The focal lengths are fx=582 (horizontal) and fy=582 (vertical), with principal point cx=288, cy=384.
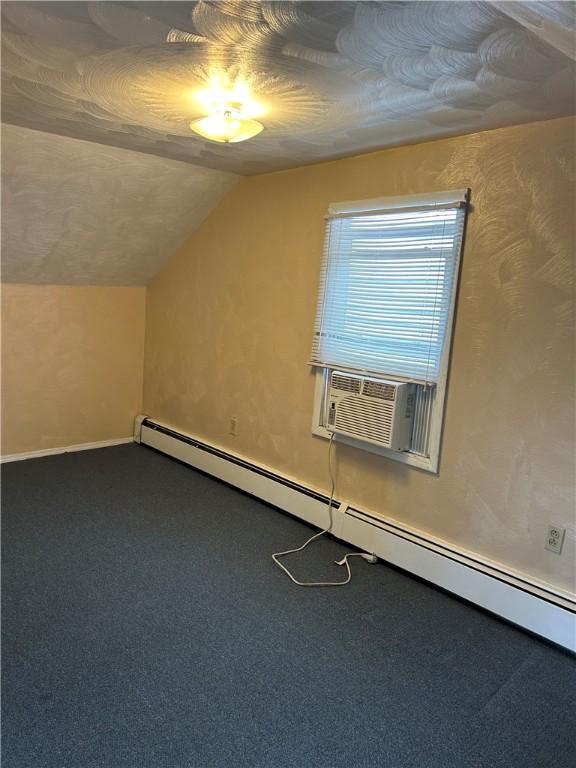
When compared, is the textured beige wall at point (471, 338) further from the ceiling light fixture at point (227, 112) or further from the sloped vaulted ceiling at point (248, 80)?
the ceiling light fixture at point (227, 112)

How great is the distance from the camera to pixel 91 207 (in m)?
3.56

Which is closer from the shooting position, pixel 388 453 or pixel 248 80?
pixel 248 80

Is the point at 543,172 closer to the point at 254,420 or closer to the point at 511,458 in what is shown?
the point at 511,458

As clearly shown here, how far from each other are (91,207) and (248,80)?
192 centimetres

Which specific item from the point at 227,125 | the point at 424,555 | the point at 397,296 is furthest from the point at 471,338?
the point at 227,125

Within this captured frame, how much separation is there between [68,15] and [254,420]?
2.60m

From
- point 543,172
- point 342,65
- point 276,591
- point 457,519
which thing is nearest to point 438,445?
point 457,519

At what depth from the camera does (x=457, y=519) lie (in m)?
2.78

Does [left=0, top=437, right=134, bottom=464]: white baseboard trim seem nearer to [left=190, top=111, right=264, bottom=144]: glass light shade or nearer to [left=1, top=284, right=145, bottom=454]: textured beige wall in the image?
[left=1, top=284, right=145, bottom=454]: textured beige wall

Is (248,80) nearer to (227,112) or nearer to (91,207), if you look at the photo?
(227,112)

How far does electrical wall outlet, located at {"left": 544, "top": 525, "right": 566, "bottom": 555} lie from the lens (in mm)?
2416

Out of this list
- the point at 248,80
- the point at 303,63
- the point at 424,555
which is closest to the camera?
the point at 303,63

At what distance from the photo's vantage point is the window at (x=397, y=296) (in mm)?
2734

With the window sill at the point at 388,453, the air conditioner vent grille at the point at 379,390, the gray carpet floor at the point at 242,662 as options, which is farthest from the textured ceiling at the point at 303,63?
the gray carpet floor at the point at 242,662
